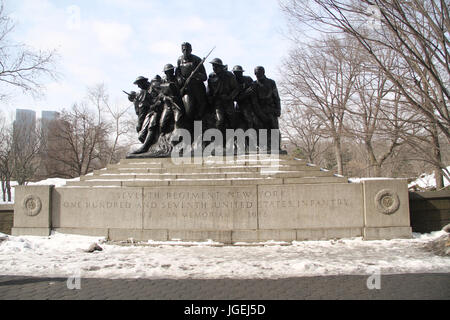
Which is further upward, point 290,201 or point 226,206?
point 290,201

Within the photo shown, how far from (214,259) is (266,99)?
21.7 feet

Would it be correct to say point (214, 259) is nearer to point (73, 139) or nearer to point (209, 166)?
point (209, 166)

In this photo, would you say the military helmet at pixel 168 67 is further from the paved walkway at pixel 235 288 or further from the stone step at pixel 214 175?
the paved walkway at pixel 235 288

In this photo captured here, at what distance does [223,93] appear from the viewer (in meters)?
11.9

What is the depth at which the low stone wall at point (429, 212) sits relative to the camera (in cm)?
942

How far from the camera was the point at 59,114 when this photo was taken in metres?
37.8

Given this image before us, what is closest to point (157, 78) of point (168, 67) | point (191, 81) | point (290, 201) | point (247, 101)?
point (168, 67)

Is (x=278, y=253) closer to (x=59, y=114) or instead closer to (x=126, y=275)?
(x=126, y=275)

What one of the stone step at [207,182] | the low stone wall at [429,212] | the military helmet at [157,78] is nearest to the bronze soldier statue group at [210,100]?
the military helmet at [157,78]

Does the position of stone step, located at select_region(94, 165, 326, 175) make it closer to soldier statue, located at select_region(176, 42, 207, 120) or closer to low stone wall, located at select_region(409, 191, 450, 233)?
soldier statue, located at select_region(176, 42, 207, 120)

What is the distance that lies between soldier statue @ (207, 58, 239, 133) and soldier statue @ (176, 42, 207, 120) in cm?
35

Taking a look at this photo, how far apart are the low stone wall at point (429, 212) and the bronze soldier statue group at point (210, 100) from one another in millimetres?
4933

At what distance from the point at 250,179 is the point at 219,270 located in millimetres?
3676

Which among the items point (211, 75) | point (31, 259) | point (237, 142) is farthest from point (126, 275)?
point (211, 75)
